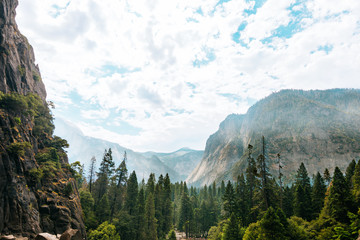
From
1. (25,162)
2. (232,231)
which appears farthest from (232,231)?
(25,162)

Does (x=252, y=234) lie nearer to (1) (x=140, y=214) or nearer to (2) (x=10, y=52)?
(1) (x=140, y=214)

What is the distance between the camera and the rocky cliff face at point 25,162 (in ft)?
103

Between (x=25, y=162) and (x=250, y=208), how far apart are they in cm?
4424

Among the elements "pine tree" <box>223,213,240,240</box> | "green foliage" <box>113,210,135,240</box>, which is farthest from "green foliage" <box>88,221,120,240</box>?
"pine tree" <box>223,213,240,240</box>

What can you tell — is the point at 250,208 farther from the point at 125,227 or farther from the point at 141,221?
the point at 125,227

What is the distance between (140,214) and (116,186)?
994 centimetres

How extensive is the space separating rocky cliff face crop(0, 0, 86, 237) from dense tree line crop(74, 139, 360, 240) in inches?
327

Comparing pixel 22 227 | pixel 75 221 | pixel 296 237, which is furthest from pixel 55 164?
pixel 296 237

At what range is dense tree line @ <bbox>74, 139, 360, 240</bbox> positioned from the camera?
93.1 feet

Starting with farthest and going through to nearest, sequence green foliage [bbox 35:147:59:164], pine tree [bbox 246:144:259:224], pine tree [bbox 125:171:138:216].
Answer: pine tree [bbox 125:171:138:216], pine tree [bbox 246:144:259:224], green foliage [bbox 35:147:59:164]

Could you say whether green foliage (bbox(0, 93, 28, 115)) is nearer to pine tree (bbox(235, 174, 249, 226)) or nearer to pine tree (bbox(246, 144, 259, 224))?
pine tree (bbox(246, 144, 259, 224))

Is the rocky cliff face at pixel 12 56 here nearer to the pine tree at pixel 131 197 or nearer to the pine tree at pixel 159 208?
the pine tree at pixel 131 197

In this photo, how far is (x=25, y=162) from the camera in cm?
3650

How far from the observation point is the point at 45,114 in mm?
54438
